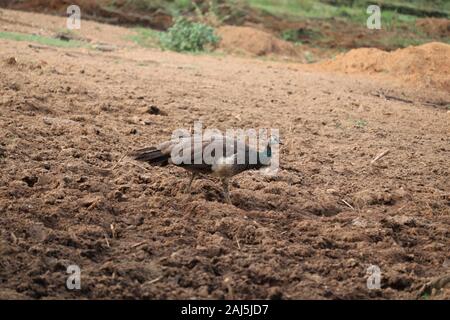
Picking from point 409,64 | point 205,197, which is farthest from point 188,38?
point 205,197

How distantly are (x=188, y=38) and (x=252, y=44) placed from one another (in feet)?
5.94

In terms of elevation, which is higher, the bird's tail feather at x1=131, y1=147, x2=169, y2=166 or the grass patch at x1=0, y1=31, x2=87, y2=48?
the grass patch at x1=0, y1=31, x2=87, y2=48

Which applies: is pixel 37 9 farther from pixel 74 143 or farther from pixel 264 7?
pixel 74 143

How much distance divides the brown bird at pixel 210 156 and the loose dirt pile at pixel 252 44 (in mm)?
10279

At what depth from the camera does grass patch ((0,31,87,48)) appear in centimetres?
1180

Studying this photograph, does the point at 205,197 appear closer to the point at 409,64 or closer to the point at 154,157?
the point at 154,157

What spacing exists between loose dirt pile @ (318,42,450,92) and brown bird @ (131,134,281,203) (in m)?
7.80

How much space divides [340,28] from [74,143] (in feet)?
47.7

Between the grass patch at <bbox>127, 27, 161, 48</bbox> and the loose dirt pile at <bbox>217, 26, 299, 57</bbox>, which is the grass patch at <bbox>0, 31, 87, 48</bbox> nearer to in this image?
the grass patch at <bbox>127, 27, 161, 48</bbox>

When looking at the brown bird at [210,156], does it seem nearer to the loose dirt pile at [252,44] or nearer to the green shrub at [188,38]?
the green shrub at [188,38]

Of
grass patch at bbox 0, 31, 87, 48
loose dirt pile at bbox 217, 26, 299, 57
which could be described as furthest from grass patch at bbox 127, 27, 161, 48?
grass patch at bbox 0, 31, 87, 48

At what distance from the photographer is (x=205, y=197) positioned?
5.66 meters
